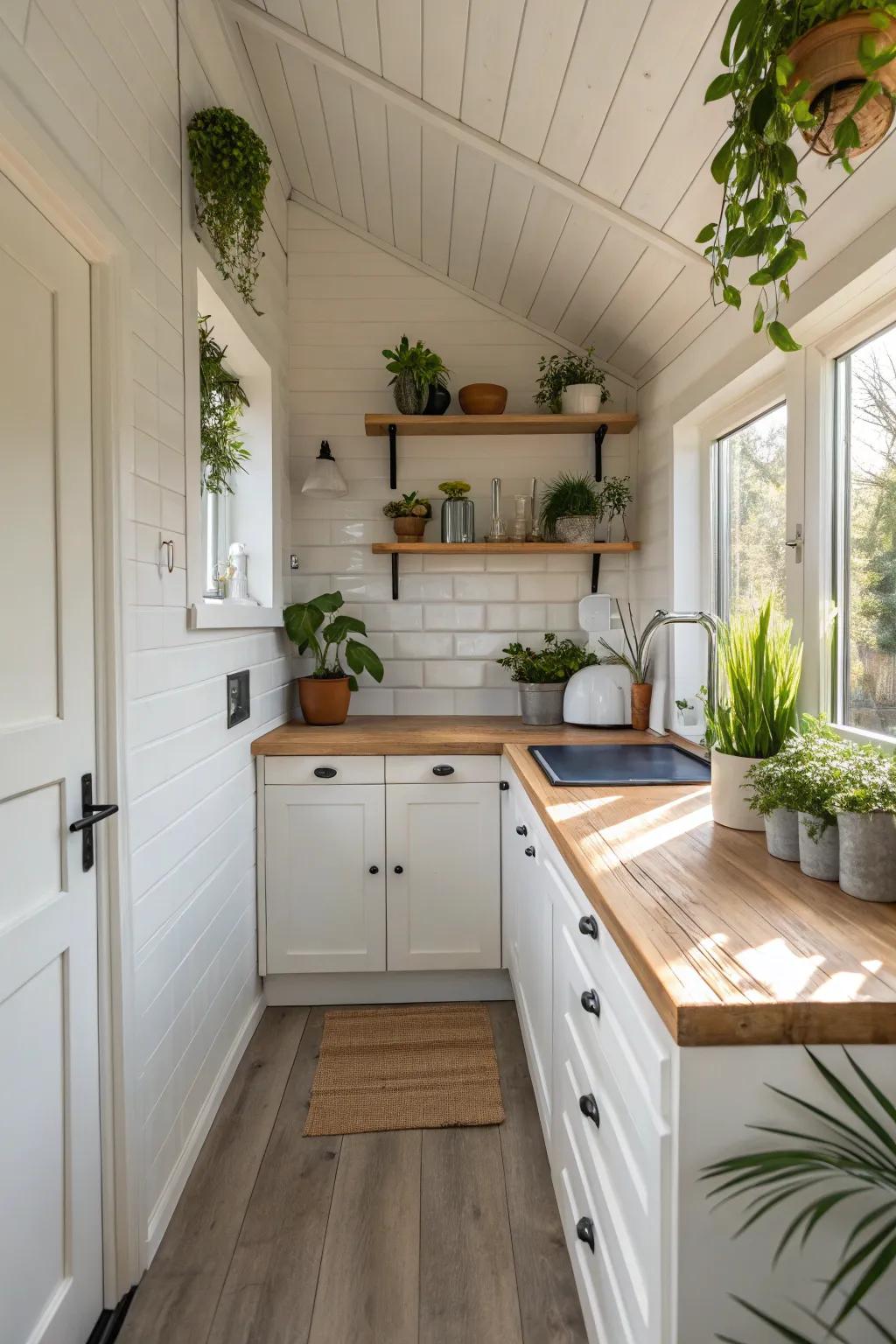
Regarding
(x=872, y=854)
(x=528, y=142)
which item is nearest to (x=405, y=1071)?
(x=872, y=854)

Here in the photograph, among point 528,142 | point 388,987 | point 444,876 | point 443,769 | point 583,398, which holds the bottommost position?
point 388,987

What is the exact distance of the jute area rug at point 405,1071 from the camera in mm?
2002

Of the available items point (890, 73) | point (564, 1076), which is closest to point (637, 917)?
point (564, 1076)

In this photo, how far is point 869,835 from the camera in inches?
42.6

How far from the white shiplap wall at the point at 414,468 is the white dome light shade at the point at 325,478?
113 mm

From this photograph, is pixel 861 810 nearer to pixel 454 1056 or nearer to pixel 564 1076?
pixel 564 1076

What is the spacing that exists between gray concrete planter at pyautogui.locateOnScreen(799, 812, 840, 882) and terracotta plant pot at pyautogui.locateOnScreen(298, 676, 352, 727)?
6.06 feet

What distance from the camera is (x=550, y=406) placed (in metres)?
2.89

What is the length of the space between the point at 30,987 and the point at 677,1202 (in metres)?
0.96

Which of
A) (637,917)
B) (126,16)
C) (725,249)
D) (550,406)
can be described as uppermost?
(126,16)

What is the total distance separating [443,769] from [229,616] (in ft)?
2.77

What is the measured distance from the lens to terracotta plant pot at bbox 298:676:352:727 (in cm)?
276

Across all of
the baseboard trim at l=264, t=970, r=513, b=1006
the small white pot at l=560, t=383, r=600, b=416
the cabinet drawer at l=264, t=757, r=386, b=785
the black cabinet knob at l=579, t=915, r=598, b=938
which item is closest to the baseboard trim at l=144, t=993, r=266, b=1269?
the baseboard trim at l=264, t=970, r=513, b=1006

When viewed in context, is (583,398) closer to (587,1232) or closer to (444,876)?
(444,876)
